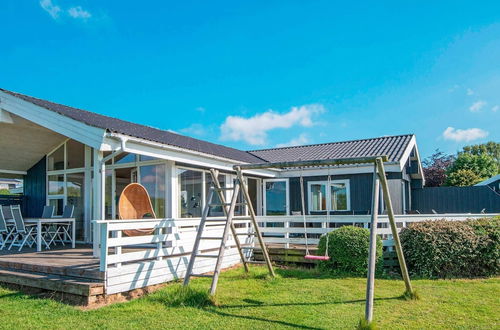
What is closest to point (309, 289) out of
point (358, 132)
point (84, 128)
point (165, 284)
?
point (165, 284)

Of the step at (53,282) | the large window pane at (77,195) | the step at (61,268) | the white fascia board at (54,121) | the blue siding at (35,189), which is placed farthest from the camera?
the blue siding at (35,189)

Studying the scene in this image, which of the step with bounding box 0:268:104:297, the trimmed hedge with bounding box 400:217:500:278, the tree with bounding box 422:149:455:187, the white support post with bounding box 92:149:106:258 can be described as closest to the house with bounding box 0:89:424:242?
the white support post with bounding box 92:149:106:258

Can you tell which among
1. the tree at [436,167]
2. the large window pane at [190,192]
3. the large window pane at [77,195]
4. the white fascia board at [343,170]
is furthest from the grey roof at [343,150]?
the tree at [436,167]

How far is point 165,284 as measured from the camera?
6375 mm

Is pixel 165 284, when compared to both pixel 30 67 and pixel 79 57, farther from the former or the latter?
pixel 30 67

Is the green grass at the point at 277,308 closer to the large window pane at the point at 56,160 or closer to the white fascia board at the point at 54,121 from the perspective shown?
the white fascia board at the point at 54,121

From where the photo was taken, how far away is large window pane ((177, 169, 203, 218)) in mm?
8492

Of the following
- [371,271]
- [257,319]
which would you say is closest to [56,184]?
[257,319]

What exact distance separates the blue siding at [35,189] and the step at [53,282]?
195 inches

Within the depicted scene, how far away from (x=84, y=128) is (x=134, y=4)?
8.52m

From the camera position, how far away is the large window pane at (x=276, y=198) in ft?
40.9

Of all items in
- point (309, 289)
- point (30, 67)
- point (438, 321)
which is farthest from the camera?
point (30, 67)

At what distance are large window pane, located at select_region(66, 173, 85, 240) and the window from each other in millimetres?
5704

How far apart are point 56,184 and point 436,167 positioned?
25.4m
